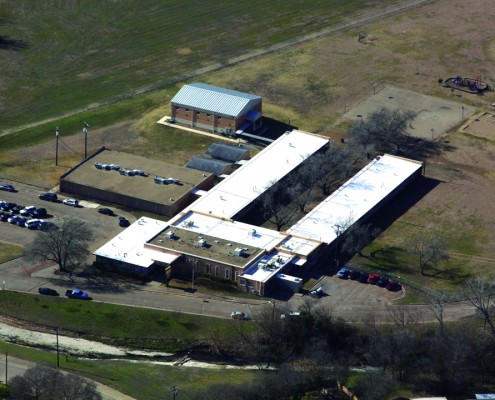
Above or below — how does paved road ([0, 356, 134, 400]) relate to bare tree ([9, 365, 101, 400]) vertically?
below

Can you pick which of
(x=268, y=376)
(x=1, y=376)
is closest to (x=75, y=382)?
(x=1, y=376)

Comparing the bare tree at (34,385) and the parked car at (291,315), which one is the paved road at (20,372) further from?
the parked car at (291,315)

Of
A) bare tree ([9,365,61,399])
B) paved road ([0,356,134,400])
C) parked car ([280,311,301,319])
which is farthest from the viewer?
parked car ([280,311,301,319])

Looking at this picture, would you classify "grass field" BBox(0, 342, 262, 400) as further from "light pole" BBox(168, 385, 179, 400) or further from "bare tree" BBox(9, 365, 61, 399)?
"bare tree" BBox(9, 365, 61, 399)

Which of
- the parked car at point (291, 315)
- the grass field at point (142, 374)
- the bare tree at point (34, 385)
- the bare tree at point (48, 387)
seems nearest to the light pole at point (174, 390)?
the grass field at point (142, 374)

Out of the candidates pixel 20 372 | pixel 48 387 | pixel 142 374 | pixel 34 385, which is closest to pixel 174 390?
pixel 142 374

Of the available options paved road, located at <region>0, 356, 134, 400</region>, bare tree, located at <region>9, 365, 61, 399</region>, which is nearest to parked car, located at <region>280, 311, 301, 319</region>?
paved road, located at <region>0, 356, 134, 400</region>
